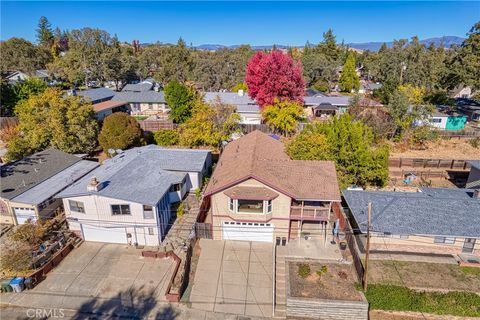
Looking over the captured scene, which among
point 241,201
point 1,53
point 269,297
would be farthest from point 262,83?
point 1,53

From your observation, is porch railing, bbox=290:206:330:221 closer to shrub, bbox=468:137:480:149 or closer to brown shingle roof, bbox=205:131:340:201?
brown shingle roof, bbox=205:131:340:201

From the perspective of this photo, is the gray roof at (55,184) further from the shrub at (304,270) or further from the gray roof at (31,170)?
the shrub at (304,270)

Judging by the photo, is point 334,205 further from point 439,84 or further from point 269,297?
point 439,84

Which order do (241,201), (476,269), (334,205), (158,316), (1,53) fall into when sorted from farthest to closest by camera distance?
1. (1,53)
2. (334,205)
3. (241,201)
4. (476,269)
5. (158,316)

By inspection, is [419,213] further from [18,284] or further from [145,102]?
[145,102]

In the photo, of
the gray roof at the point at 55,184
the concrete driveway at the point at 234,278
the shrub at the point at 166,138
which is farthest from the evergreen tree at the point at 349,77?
the gray roof at the point at 55,184
